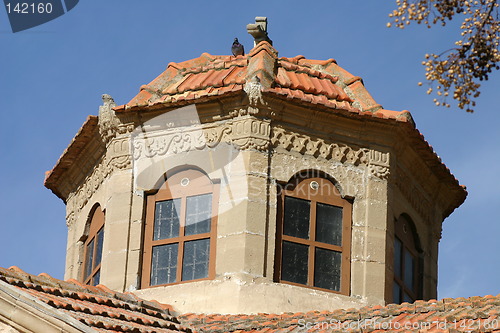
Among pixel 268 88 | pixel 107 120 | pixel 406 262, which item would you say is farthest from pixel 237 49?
pixel 406 262

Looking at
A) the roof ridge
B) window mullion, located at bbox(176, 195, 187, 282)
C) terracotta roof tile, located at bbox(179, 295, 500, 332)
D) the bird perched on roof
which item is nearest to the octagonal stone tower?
window mullion, located at bbox(176, 195, 187, 282)

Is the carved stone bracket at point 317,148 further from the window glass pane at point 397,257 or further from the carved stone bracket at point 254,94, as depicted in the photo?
the window glass pane at point 397,257

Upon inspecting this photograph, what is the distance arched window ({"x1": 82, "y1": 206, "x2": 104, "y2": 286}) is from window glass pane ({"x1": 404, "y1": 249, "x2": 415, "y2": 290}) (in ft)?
16.0

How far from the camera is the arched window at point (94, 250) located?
21.7 meters

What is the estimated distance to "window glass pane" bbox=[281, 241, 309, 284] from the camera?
20281 mm

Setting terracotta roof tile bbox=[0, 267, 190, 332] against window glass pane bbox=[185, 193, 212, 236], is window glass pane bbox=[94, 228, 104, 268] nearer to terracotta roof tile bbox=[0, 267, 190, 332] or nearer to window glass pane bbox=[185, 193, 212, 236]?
window glass pane bbox=[185, 193, 212, 236]

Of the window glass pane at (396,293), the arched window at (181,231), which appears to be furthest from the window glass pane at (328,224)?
the arched window at (181,231)

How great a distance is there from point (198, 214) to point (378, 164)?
2.92 meters

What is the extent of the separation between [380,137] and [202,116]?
280 centimetres

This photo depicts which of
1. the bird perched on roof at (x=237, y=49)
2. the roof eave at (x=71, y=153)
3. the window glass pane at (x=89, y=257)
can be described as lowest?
the window glass pane at (x=89, y=257)

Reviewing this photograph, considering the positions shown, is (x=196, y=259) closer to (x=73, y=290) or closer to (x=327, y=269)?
(x=327, y=269)

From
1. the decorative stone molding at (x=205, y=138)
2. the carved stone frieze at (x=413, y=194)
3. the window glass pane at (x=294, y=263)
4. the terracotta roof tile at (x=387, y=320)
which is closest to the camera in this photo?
the terracotta roof tile at (x=387, y=320)

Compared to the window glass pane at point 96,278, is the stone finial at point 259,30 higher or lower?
higher

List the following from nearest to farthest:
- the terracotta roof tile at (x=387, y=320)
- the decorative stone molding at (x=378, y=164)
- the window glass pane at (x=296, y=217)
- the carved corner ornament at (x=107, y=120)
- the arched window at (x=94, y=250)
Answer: the terracotta roof tile at (x=387, y=320), the window glass pane at (x=296, y=217), the decorative stone molding at (x=378, y=164), the carved corner ornament at (x=107, y=120), the arched window at (x=94, y=250)
